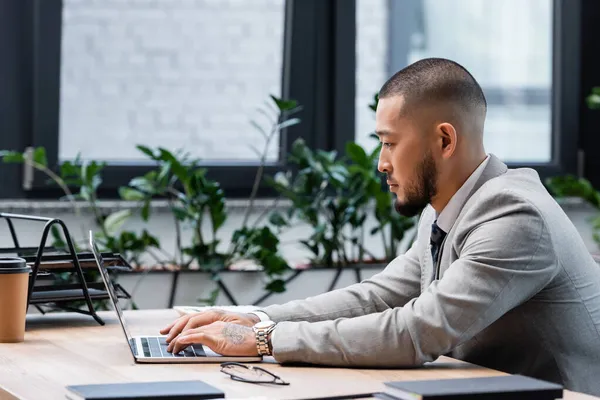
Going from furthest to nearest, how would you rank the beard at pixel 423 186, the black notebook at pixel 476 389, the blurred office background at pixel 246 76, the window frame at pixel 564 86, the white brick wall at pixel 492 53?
the window frame at pixel 564 86, the white brick wall at pixel 492 53, the blurred office background at pixel 246 76, the beard at pixel 423 186, the black notebook at pixel 476 389

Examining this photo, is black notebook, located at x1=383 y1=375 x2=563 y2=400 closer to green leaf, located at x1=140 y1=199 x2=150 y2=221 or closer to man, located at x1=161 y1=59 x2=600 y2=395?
man, located at x1=161 y1=59 x2=600 y2=395

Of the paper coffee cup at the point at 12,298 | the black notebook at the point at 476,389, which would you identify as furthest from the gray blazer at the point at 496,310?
the paper coffee cup at the point at 12,298

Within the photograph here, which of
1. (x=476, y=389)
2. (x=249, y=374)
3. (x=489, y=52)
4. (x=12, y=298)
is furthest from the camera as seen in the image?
(x=489, y=52)

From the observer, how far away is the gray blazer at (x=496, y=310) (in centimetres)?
172

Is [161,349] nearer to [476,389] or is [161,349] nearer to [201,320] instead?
[201,320]

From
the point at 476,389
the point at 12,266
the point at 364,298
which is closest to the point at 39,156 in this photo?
the point at 12,266

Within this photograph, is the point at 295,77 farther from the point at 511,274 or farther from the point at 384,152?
the point at 511,274

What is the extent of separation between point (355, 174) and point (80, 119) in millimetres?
1034

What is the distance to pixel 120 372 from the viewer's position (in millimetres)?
1658

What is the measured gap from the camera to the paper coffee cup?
1.93m

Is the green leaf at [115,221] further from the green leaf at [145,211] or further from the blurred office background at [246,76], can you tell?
the blurred office background at [246,76]

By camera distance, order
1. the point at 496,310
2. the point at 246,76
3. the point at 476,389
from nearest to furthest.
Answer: the point at 476,389, the point at 496,310, the point at 246,76

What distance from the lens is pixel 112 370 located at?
5.49ft

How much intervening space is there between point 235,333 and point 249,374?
0.17 m
